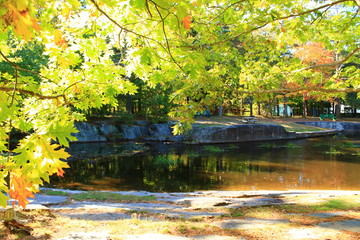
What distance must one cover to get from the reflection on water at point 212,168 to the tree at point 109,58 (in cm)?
548

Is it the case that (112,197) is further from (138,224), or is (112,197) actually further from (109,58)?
(109,58)

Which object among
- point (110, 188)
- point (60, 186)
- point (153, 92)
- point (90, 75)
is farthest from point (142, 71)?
point (153, 92)

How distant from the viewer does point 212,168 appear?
13.4 meters

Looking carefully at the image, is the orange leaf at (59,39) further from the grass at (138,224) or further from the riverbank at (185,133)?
the riverbank at (185,133)

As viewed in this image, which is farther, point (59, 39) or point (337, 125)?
point (337, 125)

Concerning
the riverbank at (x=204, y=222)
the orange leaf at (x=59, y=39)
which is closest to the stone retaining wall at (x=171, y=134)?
the riverbank at (x=204, y=222)

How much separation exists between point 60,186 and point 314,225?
8689 millimetres

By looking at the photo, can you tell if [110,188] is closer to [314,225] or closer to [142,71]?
[142,71]

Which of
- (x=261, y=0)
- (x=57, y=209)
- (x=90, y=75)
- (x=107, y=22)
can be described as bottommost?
(x=57, y=209)

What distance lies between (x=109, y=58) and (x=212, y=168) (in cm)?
948

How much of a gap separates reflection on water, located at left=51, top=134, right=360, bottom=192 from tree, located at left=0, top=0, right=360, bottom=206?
5.48 meters

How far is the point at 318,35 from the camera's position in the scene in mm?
6457

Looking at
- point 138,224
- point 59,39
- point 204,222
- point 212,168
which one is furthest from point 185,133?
point 59,39

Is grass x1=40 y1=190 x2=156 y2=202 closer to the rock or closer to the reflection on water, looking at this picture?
the reflection on water
